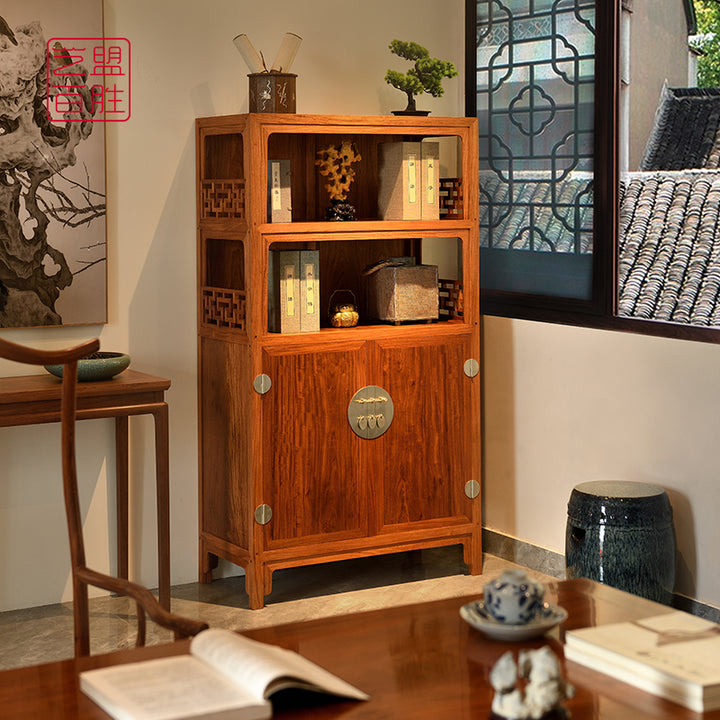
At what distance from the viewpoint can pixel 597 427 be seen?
4262mm

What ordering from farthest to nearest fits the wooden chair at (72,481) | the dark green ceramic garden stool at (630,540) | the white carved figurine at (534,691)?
the dark green ceramic garden stool at (630,540) < the wooden chair at (72,481) < the white carved figurine at (534,691)

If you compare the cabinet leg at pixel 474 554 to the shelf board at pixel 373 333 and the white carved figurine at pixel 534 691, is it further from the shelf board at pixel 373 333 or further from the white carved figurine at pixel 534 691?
the white carved figurine at pixel 534 691

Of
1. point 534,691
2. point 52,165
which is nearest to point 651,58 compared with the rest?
point 52,165

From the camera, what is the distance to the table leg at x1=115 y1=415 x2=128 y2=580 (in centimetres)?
417

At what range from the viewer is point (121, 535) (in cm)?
421

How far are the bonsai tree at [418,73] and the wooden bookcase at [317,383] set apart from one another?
174 millimetres

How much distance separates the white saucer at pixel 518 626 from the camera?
1864 millimetres

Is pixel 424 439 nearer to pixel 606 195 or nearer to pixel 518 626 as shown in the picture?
pixel 606 195

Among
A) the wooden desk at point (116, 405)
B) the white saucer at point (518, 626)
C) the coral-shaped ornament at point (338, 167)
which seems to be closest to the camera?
the white saucer at point (518, 626)

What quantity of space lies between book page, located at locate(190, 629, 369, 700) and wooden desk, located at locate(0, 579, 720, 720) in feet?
0.12

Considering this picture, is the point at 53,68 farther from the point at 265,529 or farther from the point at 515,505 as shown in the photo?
the point at 515,505

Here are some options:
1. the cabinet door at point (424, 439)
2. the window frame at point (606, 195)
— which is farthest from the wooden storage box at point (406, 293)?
the window frame at point (606, 195)

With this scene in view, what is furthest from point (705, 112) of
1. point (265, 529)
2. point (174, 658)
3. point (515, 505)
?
point (174, 658)

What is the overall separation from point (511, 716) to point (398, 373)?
2.96 meters
